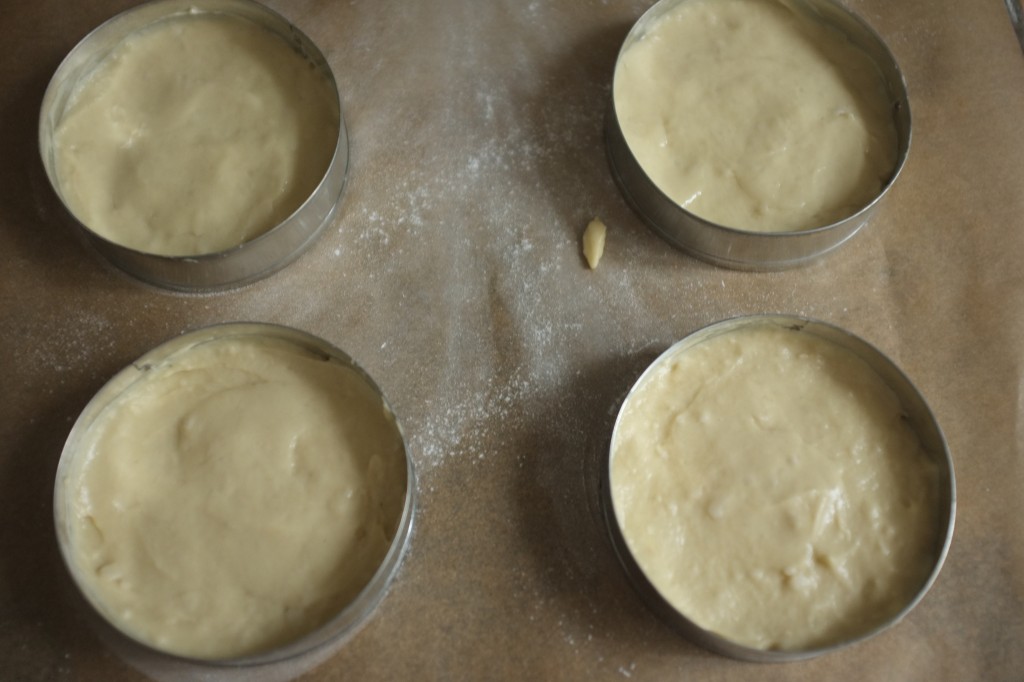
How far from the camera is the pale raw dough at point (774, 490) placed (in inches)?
67.5

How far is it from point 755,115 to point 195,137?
48.7 inches

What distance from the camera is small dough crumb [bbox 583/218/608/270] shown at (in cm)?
204

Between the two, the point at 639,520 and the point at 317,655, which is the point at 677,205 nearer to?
the point at 639,520

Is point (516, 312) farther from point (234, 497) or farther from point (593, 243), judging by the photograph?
point (234, 497)

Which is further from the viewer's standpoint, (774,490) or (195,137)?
(195,137)

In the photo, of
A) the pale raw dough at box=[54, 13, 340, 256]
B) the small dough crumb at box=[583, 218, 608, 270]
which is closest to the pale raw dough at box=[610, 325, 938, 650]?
the small dough crumb at box=[583, 218, 608, 270]

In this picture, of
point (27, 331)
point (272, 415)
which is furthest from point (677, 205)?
point (27, 331)

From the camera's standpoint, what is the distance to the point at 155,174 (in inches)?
78.6

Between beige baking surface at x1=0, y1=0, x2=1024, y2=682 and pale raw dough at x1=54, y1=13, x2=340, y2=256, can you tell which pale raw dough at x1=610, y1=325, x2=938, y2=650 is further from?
pale raw dough at x1=54, y1=13, x2=340, y2=256

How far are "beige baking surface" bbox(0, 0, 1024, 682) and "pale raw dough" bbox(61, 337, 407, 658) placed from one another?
12 cm

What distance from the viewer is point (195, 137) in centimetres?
204

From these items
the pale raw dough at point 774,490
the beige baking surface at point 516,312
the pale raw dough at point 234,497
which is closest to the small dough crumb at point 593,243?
the beige baking surface at point 516,312

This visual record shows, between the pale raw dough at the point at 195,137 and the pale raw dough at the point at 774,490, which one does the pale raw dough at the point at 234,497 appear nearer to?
the pale raw dough at the point at 195,137

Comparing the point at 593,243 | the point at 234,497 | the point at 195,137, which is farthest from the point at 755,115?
the point at 234,497
